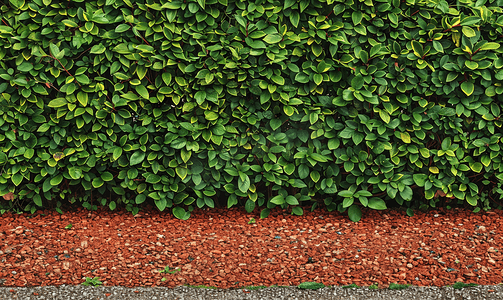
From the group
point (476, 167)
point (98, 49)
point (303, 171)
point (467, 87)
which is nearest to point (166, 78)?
point (98, 49)

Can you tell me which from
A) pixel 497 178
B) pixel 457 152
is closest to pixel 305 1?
pixel 457 152

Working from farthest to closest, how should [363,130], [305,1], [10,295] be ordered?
[363,130]
[305,1]
[10,295]

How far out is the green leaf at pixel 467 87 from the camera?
3534mm

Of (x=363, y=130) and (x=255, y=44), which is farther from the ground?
(x=255, y=44)

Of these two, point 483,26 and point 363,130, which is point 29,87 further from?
point 483,26

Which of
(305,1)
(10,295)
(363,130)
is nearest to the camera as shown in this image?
(10,295)

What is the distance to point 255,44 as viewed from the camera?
3445mm

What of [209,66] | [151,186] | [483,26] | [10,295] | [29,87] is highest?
[483,26]

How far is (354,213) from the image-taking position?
389 centimetres

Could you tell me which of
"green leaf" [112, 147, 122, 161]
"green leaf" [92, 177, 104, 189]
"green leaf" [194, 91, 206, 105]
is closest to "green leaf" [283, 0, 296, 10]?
"green leaf" [194, 91, 206, 105]

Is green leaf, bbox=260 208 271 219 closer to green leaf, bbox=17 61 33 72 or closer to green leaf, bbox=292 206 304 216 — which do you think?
green leaf, bbox=292 206 304 216

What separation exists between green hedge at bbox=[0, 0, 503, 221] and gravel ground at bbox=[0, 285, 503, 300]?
102 cm

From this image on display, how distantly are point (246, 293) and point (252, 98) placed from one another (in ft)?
5.21

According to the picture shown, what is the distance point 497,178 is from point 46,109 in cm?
402
